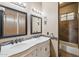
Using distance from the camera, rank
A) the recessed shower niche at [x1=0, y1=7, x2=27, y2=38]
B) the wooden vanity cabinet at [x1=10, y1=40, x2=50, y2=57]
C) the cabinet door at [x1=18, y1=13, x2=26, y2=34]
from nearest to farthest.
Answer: the recessed shower niche at [x1=0, y1=7, x2=27, y2=38] < the wooden vanity cabinet at [x1=10, y1=40, x2=50, y2=57] < the cabinet door at [x1=18, y1=13, x2=26, y2=34]

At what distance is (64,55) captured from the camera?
2.21 meters

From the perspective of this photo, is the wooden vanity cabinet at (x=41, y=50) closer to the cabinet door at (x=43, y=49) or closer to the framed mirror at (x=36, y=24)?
the cabinet door at (x=43, y=49)

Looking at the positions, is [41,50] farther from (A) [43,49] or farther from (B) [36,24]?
(B) [36,24]

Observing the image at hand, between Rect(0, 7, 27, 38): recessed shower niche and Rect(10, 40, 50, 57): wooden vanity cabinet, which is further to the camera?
Rect(10, 40, 50, 57): wooden vanity cabinet

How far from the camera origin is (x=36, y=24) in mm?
2252

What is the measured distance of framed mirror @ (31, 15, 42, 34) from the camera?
2.17m

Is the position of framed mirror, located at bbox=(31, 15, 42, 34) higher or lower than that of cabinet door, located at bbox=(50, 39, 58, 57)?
higher

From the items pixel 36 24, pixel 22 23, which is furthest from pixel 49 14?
pixel 22 23

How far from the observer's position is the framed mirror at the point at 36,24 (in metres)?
2.17

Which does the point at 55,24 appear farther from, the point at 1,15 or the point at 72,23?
the point at 1,15

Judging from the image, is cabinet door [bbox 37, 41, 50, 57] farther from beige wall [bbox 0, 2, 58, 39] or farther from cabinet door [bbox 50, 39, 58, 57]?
beige wall [bbox 0, 2, 58, 39]

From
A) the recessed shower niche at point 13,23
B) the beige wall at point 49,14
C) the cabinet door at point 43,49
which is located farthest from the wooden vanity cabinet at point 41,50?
the recessed shower niche at point 13,23

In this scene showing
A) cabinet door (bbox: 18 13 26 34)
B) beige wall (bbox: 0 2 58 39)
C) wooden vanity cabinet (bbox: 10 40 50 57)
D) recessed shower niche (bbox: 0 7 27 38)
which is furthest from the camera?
beige wall (bbox: 0 2 58 39)

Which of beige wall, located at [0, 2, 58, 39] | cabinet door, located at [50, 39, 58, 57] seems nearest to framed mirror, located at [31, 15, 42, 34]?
beige wall, located at [0, 2, 58, 39]
